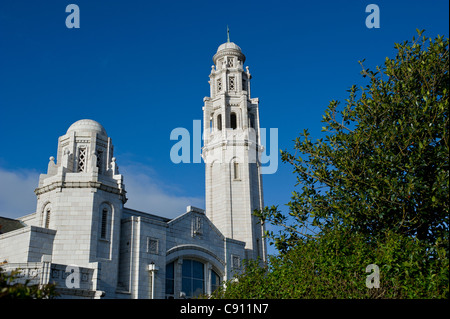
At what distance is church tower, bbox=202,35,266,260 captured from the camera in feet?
144

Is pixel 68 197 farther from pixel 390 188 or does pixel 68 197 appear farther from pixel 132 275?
pixel 390 188

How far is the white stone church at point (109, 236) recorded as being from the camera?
28781 mm

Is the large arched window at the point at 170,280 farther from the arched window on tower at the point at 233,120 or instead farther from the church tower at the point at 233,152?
the arched window on tower at the point at 233,120

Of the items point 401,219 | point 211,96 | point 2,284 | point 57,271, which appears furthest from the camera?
point 211,96

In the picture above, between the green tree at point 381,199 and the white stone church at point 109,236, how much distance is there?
324 inches

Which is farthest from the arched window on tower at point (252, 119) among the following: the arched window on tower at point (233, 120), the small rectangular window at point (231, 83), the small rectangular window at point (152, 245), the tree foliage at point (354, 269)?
the tree foliage at point (354, 269)

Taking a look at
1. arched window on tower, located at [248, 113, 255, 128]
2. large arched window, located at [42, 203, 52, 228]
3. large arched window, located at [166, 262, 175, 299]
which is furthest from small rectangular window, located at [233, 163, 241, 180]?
large arched window, located at [42, 203, 52, 228]

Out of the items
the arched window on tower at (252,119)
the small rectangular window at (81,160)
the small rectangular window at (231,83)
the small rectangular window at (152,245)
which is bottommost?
the small rectangular window at (152,245)

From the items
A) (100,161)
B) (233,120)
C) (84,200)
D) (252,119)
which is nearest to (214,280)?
(84,200)

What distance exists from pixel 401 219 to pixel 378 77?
664 cm

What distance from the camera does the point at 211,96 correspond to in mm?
51000

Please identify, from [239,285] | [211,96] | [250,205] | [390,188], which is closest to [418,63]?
[390,188]

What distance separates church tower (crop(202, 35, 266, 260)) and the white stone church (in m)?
0.14
